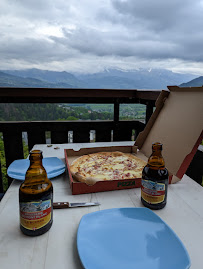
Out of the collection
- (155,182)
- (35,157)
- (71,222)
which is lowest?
(71,222)

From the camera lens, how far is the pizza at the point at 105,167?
91 cm

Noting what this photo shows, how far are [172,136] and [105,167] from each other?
43 centimetres

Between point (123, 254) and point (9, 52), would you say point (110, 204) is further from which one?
point (9, 52)

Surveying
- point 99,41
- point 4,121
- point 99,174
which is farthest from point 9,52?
point 99,174

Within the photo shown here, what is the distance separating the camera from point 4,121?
6.68 ft

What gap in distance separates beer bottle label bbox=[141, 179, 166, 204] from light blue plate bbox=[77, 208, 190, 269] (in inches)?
1.7

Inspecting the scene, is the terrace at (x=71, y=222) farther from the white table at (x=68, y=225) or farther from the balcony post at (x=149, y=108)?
the balcony post at (x=149, y=108)

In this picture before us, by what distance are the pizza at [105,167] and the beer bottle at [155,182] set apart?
0.22m

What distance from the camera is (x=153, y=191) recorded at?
2.20 feet

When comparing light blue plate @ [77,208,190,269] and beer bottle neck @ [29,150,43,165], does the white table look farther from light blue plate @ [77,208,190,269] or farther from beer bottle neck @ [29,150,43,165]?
beer bottle neck @ [29,150,43,165]

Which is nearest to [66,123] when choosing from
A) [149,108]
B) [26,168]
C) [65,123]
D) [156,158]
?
[65,123]

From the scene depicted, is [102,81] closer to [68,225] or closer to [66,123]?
[66,123]

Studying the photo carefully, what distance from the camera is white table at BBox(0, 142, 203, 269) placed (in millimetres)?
475

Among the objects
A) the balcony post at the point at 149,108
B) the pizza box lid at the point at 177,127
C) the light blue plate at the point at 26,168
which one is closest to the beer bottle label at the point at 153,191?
the pizza box lid at the point at 177,127
